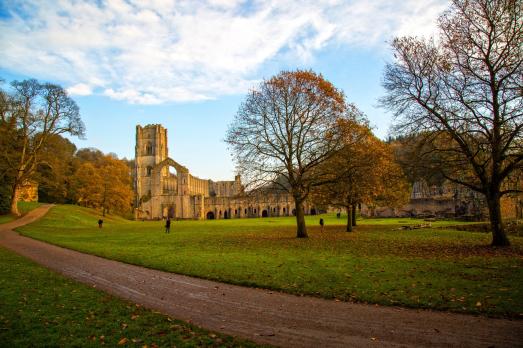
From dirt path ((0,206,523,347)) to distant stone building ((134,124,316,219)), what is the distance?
5577 centimetres

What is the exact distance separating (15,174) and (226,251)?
31666mm

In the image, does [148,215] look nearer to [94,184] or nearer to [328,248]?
[94,184]

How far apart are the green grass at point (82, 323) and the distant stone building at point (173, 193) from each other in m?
56.4

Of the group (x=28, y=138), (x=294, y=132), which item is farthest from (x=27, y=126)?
(x=294, y=132)

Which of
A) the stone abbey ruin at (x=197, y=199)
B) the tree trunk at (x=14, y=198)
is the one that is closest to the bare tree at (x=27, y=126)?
the tree trunk at (x=14, y=198)

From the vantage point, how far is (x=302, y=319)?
721 centimetres

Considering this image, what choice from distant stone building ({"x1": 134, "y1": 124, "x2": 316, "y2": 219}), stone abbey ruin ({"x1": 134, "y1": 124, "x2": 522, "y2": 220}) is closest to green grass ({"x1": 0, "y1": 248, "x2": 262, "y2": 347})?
stone abbey ruin ({"x1": 134, "y1": 124, "x2": 522, "y2": 220})

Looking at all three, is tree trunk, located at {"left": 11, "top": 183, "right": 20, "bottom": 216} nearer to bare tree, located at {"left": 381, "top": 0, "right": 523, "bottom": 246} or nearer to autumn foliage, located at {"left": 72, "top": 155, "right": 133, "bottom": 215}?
autumn foliage, located at {"left": 72, "top": 155, "right": 133, "bottom": 215}

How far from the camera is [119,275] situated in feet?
40.3

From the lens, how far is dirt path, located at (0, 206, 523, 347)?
6.04m

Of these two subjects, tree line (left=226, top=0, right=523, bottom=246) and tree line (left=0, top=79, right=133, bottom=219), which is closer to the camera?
tree line (left=226, top=0, right=523, bottom=246)

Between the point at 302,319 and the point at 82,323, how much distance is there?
14.1ft

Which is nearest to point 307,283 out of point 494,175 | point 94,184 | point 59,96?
point 494,175

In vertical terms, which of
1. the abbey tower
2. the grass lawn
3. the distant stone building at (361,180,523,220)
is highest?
the abbey tower
